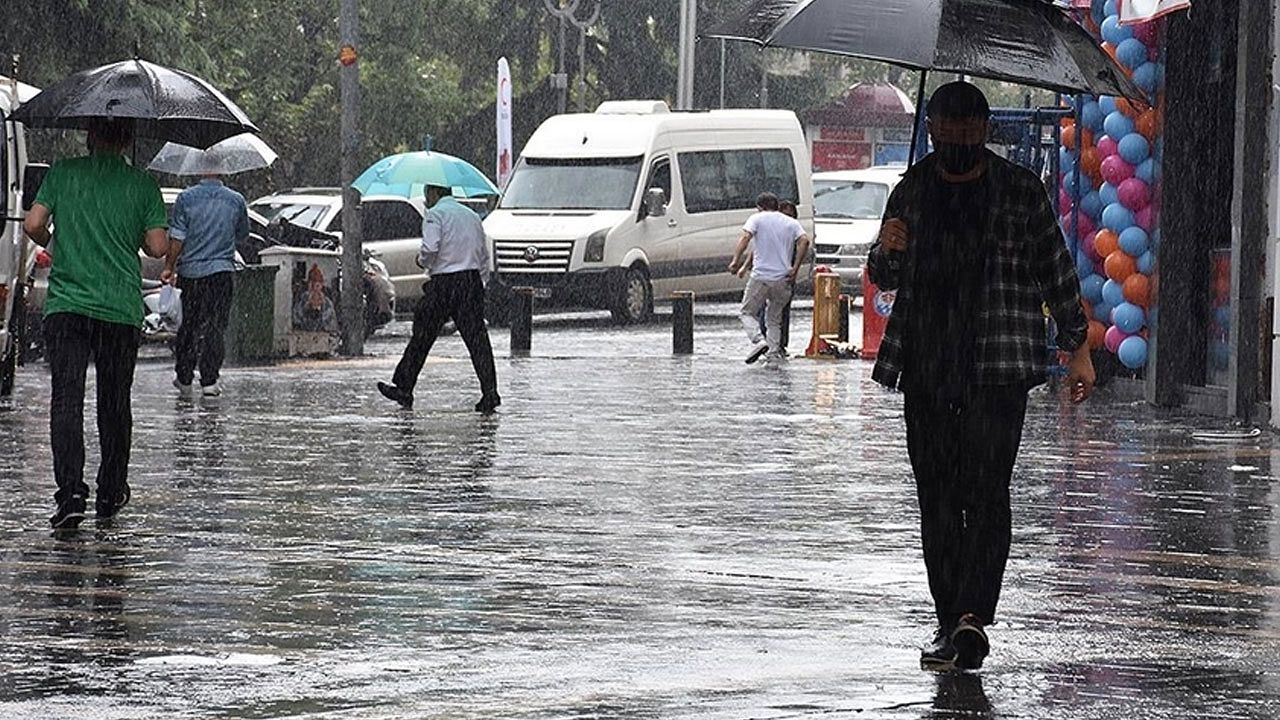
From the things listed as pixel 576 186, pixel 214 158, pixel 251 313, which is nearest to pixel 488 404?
pixel 214 158

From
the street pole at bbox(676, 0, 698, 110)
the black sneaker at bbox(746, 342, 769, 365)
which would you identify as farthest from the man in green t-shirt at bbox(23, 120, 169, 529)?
the street pole at bbox(676, 0, 698, 110)

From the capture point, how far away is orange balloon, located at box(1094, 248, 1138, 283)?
62.4 feet

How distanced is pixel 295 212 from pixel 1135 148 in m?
14.7

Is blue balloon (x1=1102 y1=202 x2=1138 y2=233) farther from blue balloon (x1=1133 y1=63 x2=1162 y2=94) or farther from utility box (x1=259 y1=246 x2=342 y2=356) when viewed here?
utility box (x1=259 y1=246 x2=342 y2=356)

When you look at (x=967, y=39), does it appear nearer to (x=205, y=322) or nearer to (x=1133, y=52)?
(x=1133, y=52)

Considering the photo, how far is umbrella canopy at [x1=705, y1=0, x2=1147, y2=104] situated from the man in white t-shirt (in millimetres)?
17105

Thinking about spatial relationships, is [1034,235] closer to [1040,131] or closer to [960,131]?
[960,131]

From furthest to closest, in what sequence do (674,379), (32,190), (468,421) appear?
(674,379) < (32,190) < (468,421)

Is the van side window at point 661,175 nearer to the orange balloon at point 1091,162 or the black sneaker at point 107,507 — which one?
the orange balloon at point 1091,162

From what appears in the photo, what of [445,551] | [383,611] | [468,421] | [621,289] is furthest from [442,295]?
[621,289]

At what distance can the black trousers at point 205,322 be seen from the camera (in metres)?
19.4

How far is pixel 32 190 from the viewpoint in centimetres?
1944

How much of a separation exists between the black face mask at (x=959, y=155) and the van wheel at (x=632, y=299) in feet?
84.1

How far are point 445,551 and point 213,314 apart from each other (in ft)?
31.9
